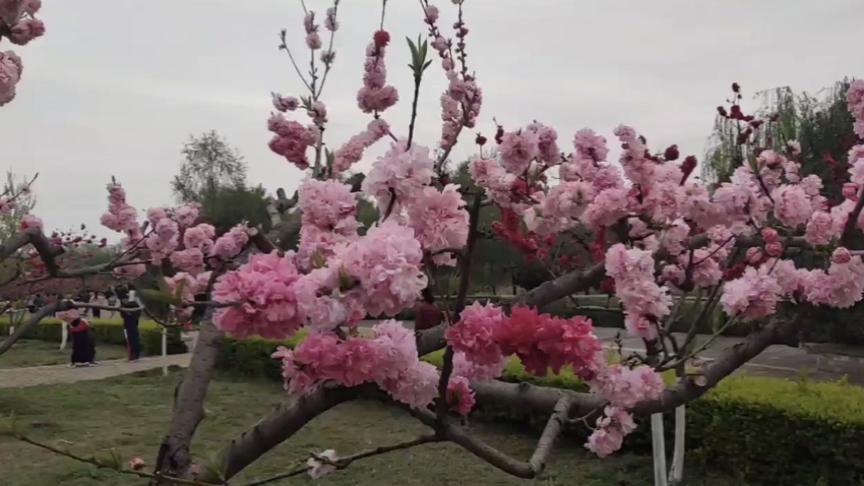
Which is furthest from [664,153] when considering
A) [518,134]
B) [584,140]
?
[518,134]

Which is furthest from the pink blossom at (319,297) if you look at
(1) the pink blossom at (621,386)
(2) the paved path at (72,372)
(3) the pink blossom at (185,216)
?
(2) the paved path at (72,372)

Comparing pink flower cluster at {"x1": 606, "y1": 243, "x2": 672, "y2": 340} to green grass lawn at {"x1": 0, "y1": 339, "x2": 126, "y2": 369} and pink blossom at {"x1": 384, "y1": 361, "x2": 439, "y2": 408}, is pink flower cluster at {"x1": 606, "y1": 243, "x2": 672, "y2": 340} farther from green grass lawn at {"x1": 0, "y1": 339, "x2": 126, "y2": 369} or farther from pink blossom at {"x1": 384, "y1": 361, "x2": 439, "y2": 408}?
green grass lawn at {"x1": 0, "y1": 339, "x2": 126, "y2": 369}

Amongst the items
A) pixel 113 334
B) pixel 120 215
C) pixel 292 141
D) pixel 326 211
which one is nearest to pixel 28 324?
pixel 292 141

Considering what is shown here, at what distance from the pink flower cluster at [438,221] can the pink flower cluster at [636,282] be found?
0.67 meters

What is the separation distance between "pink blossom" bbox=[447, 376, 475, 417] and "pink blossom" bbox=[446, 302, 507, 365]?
23cm

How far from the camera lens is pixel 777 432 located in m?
5.32

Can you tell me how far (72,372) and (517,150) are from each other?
1126 cm

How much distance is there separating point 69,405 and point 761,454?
683cm

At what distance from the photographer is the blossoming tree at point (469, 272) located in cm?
122

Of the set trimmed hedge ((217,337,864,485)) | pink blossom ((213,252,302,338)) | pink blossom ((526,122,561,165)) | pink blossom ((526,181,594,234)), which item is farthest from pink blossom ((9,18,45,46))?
trimmed hedge ((217,337,864,485))

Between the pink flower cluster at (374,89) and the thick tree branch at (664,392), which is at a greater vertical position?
the pink flower cluster at (374,89)

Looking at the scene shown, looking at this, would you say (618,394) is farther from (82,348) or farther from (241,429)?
(82,348)

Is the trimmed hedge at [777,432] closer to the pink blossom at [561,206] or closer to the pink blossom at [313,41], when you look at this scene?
the pink blossom at [313,41]

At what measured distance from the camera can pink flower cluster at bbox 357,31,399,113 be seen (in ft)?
7.89
